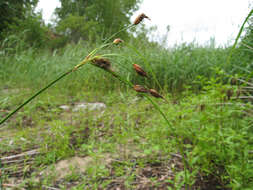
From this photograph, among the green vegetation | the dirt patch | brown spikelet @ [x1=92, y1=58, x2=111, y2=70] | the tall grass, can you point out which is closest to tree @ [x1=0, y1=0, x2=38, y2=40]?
the tall grass

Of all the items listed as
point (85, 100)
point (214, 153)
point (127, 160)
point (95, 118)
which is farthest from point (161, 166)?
point (85, 100)

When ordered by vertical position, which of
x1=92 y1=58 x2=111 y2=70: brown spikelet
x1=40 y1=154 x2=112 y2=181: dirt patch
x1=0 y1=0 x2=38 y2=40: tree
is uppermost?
x1=0 y1=0 x2=38 y2=40: tree

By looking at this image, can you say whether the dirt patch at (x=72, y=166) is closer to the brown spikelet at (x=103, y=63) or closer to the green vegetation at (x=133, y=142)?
the green vegetation at (x=133, y=142)

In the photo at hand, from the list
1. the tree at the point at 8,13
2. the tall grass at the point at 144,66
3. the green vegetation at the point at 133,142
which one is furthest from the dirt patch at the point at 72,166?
the tree at the point at 8,13

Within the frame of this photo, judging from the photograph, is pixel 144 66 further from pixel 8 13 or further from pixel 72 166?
pixel 8 13

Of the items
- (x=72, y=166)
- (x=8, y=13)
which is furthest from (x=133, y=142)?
(x=8, y=13)

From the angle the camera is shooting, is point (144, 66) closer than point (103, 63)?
No

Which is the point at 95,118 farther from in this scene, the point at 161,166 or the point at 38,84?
the point at 38,84

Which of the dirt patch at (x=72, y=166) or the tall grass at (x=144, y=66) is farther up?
the tall grass at (x=144, y=66)

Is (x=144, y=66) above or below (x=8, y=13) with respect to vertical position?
below

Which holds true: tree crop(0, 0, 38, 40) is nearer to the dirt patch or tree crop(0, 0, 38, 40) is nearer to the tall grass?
the tall grass

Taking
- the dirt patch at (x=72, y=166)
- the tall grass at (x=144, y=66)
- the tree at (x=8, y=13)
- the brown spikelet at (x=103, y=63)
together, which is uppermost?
the tree at (x=8, y=13)

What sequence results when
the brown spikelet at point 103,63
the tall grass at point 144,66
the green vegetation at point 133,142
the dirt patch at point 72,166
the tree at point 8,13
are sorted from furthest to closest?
the tree at point 8,13
the tall grass at point 144,66
the dirt patch at point 72,166
the green vegetation at point 133,142
the brown spikelet at point 103,63

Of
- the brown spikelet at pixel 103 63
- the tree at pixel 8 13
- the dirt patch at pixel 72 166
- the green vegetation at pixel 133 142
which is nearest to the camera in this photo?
the brown spikelet at pixel 103 63
